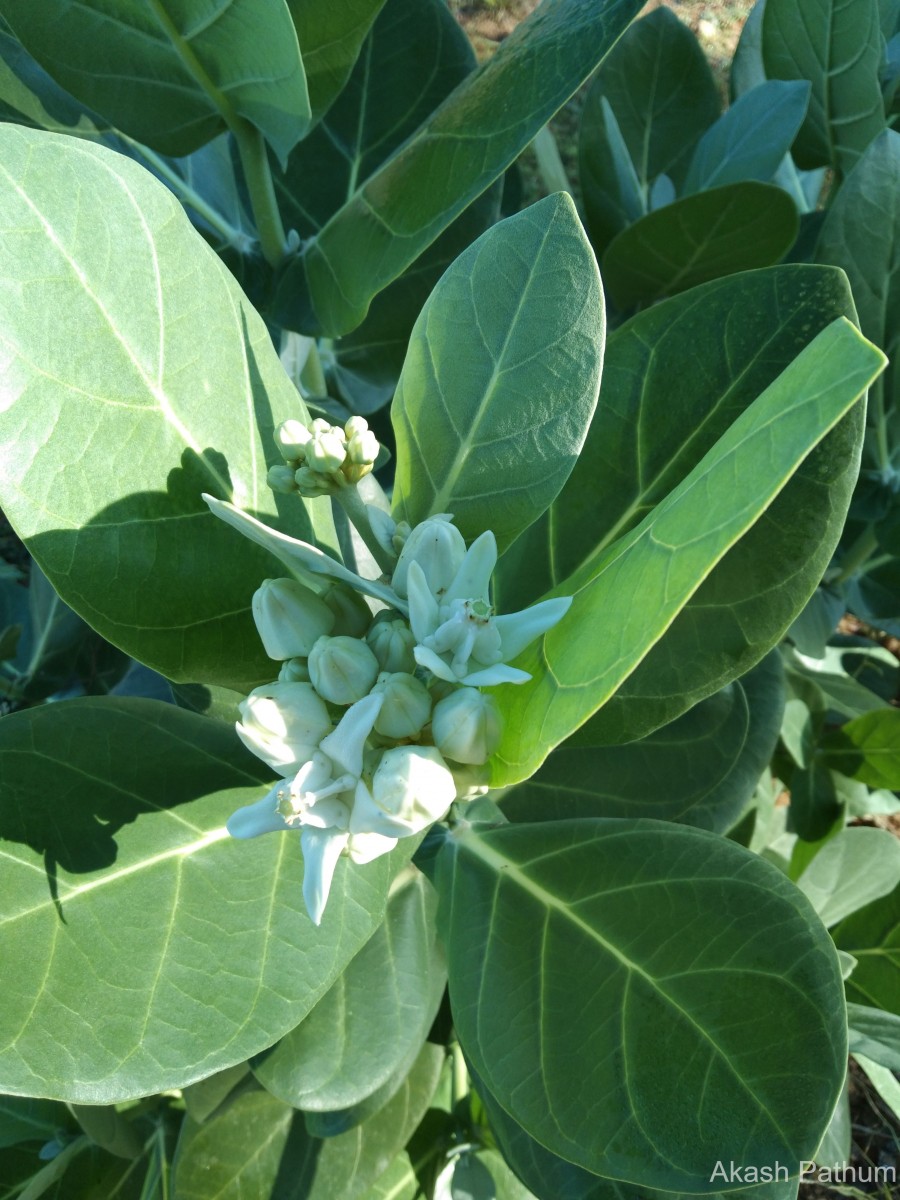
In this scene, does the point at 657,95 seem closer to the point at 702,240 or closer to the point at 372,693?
the point at 702,240

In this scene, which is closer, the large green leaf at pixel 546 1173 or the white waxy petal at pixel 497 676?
the white waxy petal at pixel 497 676

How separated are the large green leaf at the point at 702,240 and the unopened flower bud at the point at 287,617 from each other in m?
1.14

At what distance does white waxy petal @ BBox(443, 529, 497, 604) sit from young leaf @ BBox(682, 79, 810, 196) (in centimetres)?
110

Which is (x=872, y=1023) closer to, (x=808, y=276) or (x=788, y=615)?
(x=788, y=615)

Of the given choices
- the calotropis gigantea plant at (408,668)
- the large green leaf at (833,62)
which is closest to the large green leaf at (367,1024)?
the calotropis gigantea plant at (408,668)

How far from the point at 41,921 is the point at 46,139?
75 centimetres

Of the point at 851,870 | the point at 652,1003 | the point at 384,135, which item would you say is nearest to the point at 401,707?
the point at 652,1003

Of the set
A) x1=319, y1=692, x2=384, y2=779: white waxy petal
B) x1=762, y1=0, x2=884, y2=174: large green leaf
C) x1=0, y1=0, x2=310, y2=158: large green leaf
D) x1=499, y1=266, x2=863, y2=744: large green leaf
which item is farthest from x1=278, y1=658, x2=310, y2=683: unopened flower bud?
x1=762, y1=0, x2=884, y2=174: large green leaf

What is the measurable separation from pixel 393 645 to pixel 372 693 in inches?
3.4

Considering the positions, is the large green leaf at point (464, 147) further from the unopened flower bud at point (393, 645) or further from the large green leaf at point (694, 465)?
the unopened flower bud at point (393, 645)

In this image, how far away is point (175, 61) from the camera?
4.24 ft

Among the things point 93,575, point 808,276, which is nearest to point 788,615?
point 808,276

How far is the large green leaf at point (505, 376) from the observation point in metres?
1.01

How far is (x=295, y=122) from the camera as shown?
1328 mm
